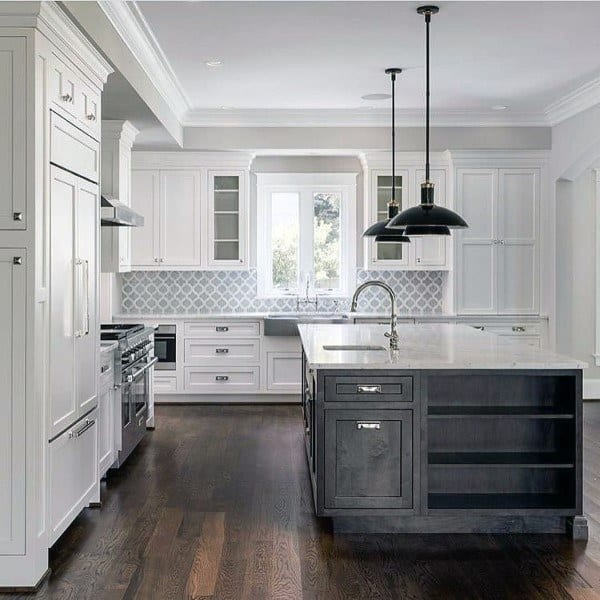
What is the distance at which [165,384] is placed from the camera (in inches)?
297

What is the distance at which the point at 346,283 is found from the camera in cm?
827

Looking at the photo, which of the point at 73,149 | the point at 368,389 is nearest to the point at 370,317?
the point at 368,389

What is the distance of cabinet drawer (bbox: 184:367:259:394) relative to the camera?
24.9 ft

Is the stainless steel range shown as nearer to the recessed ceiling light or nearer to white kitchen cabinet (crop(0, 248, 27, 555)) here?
white kitchen cabinet (crop(0, 248, 27, 555))

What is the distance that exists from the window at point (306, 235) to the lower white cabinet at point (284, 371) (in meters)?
0.90

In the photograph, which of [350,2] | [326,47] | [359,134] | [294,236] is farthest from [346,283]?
[350,2]

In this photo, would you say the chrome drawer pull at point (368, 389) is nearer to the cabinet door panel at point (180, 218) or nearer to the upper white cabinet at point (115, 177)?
the upper white cabinet at point (115, 177)

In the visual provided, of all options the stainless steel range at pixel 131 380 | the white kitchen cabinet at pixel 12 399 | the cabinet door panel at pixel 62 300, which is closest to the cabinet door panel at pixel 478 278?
the stainless steel range at pixel 131 380

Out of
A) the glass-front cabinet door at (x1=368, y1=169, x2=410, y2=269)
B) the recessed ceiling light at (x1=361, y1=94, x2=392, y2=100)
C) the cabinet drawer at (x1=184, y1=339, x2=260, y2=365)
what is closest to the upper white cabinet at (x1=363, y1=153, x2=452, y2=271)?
the glass-front cabinet door at (x1=368, y1=169, x2=410, y2=269)

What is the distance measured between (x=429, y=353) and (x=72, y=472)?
6.32 ft

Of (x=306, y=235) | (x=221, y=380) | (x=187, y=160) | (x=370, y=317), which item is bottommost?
(x=221, y=380)

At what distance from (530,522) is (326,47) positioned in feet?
10.7

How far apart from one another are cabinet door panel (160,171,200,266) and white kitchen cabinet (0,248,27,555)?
14.8 ft

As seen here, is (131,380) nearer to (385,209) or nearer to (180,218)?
(180,218)
